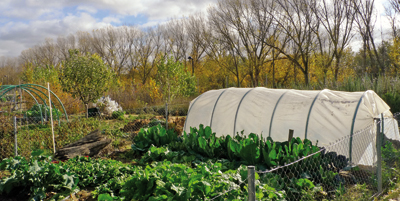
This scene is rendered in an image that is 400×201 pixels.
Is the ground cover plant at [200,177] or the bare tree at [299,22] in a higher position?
the bare tree at [299,22]

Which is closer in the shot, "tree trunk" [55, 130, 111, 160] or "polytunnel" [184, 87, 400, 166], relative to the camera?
"polytunnel" [184, 87, 400, 166]

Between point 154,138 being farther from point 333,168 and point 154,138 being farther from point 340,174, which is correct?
point 340,174

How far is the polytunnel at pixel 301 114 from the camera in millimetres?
5781

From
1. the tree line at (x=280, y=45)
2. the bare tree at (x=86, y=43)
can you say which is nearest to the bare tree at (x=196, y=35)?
the tree line at (x=280, y=45)

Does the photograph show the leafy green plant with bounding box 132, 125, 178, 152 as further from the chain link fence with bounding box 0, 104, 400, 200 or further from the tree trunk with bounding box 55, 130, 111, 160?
the chain link fence with bounding box 0, 104, 400, 200

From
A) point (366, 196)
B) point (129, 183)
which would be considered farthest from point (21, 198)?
point (366, 196)

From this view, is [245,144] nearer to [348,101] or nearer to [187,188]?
[187,188]

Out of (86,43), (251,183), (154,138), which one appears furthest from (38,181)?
(86,43)

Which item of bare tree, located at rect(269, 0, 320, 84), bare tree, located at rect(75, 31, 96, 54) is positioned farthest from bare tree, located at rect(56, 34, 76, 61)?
bare tree, located at rect(269, 0, 320, 84)

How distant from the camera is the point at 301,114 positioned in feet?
21.4

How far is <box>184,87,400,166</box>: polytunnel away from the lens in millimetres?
5781

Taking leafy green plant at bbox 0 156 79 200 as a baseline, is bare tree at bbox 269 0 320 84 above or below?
above

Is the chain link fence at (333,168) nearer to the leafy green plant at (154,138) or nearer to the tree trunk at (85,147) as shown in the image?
the tree trunk at (85,147)

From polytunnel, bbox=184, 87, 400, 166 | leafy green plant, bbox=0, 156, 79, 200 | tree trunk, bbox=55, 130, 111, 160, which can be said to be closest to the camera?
leafy green plant, bbox=0, 156, 79, 200
